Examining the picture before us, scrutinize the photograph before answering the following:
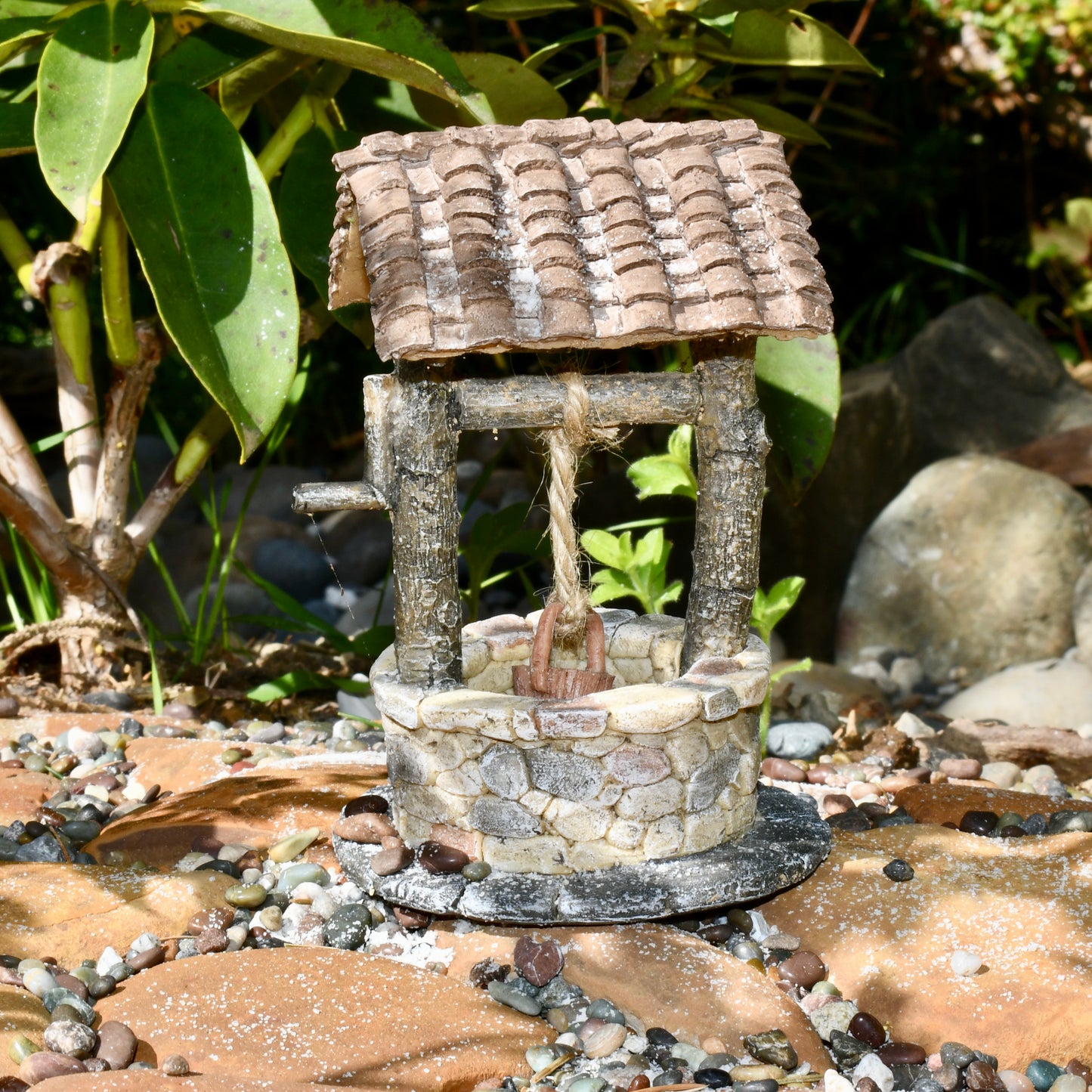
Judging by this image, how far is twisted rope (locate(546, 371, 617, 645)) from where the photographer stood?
1863 mm

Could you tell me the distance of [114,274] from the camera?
263 centimetres

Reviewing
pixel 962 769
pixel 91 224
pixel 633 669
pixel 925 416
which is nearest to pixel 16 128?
pixel 91 224

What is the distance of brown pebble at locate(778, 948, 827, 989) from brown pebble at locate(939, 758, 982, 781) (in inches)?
36.3

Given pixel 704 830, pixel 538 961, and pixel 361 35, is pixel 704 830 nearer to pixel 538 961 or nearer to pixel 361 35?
pixel 538 961

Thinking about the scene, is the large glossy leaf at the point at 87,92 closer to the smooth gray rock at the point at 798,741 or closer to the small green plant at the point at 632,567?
the small green plant at the point at 632,567

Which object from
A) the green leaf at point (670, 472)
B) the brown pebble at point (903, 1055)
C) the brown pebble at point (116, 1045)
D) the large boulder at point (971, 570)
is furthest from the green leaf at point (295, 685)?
the large boulder at point (971, 570)

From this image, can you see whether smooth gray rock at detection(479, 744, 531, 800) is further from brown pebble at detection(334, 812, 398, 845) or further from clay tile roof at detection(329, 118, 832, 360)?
clay tile roof at detection(329, 118, 832, 360)

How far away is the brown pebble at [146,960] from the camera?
5.87 ft

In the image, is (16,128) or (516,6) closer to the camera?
(16,128)

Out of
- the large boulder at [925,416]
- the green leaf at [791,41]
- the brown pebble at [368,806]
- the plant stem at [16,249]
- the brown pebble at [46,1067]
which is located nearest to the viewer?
the brown pebble at [46,1067]

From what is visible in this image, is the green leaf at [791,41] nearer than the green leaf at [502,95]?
Yes

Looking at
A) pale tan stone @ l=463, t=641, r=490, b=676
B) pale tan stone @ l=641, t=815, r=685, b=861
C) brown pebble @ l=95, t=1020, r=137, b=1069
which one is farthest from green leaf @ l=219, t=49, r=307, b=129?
brown pebble @ l=95, t=1020, r=137, b=1069

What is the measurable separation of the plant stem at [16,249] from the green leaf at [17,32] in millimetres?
572

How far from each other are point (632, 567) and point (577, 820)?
71 cm
